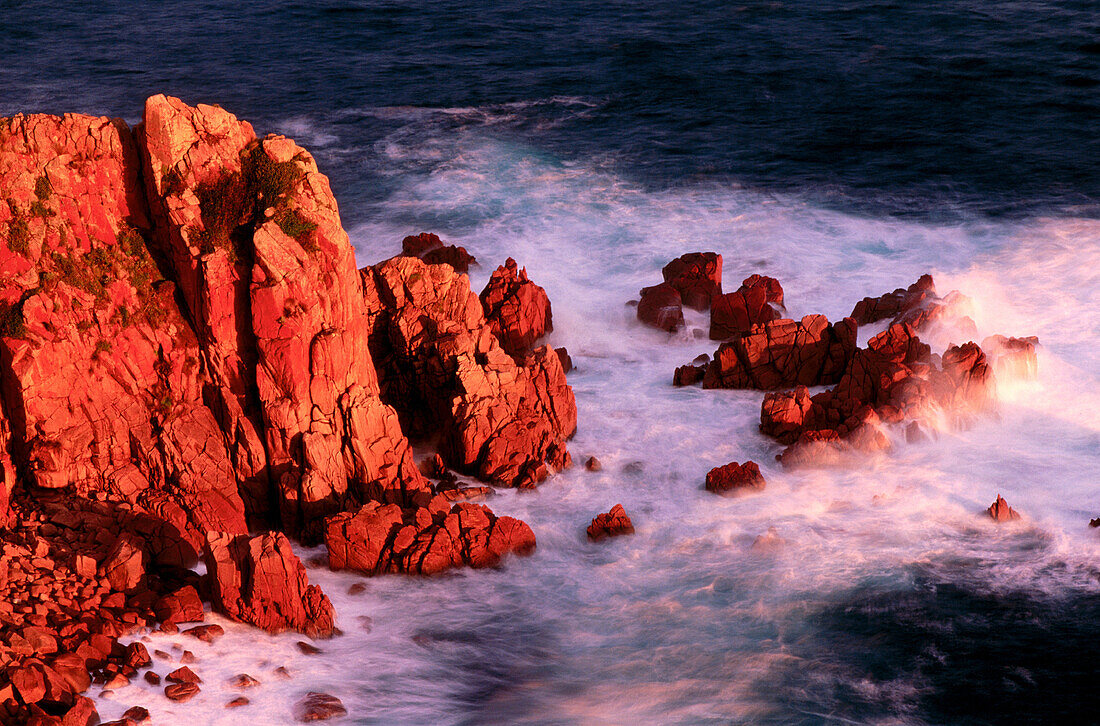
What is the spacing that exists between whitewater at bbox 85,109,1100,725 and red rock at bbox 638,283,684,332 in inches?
18.3

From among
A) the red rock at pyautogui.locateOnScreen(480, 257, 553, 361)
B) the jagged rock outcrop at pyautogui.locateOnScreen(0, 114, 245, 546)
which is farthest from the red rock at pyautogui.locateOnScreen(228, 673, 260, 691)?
the red rock at pyautogui.locateOnScreen(480, 257, 553, 361)

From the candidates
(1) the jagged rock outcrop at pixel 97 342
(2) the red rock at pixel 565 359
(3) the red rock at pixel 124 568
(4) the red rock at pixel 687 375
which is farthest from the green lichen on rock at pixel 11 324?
(4) the red rock at pixel 687 375

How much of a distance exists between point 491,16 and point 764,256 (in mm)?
34872

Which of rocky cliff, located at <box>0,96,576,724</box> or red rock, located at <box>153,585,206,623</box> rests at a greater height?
rocky cliff, located at <box>0,96,576,724</box>

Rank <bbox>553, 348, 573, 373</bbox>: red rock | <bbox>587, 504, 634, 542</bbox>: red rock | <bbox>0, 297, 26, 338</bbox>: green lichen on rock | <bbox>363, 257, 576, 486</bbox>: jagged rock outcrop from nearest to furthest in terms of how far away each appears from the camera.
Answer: <bbox>0, 297, 26, 338</bbox>: green lichen on rock → <bbox>587, 504, 634, 542</bbox>: red rock → <bbox>363, 257, 576, 486</bbox>: jagged rock outcrop → <bbox>553, 348, 573, 373</bbox>: red rock

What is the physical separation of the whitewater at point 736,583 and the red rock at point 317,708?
241 millimetres

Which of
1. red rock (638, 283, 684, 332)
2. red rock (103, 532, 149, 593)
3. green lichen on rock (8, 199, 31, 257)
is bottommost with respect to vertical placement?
red rock (103, 532, 149, 593)

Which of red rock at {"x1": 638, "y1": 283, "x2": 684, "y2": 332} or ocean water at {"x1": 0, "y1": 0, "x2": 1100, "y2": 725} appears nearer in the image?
ocean water at {"x1": 0, "y1": 0, "x2": 1100, "y2": 725}

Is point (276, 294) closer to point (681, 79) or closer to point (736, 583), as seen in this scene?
point (736, 583)

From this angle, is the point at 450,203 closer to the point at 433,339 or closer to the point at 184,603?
the point at 433,339

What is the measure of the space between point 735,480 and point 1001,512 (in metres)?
5.97

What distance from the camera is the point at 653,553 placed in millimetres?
24984

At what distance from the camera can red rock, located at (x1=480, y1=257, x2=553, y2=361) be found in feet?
106

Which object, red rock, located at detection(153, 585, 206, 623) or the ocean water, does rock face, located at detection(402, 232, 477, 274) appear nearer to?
the ocean water
